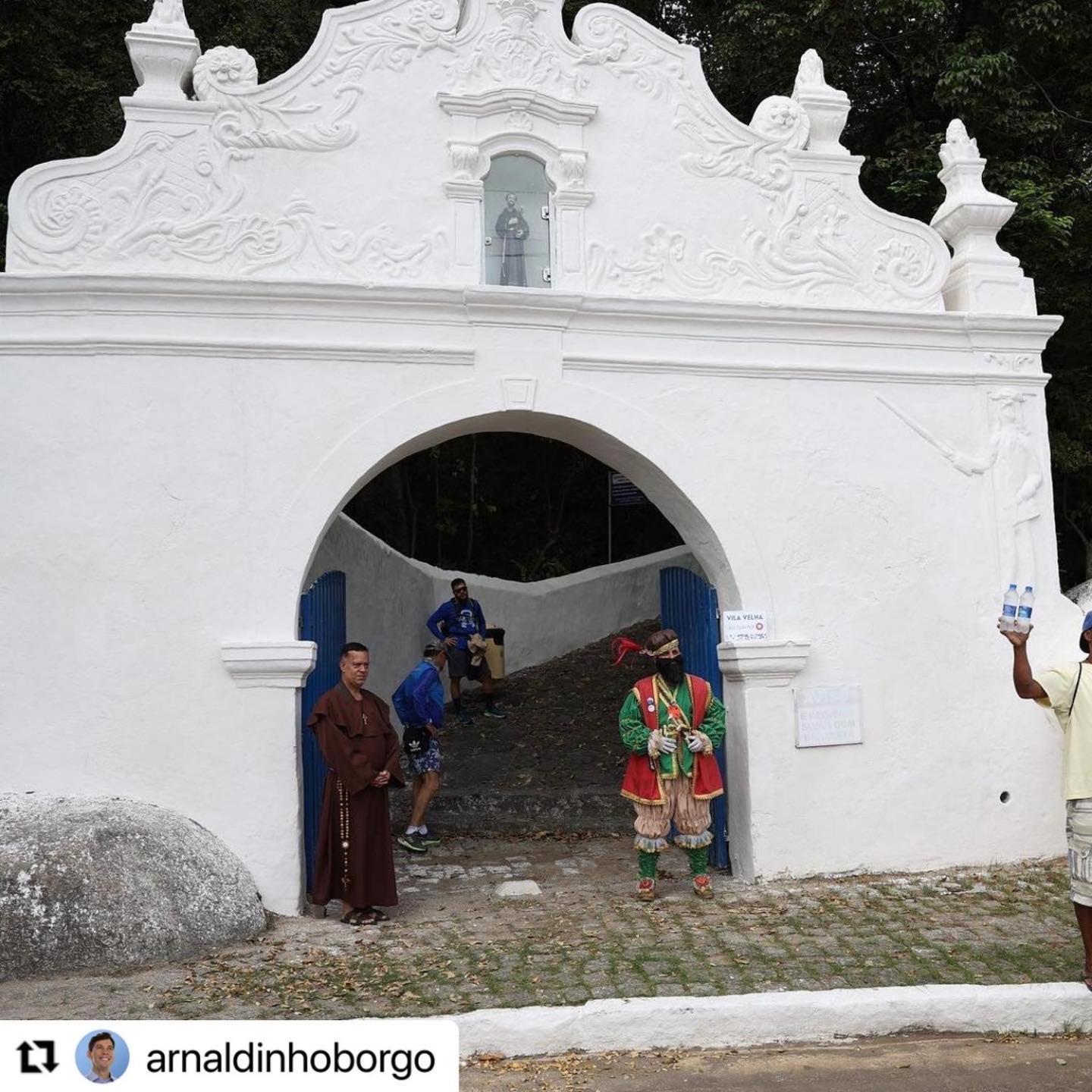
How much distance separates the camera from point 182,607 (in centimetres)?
682

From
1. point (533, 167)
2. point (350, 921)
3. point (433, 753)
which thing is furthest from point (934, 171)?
point (350, 921)

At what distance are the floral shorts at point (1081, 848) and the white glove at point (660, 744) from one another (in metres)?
2.35

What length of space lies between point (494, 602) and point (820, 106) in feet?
24.0

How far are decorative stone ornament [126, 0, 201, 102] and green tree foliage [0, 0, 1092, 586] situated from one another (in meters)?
3.99

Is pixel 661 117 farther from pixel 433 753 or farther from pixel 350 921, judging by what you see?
pixel 350 921

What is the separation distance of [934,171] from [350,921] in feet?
28.7

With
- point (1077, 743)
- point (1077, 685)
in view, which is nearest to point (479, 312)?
point (1077, 685)

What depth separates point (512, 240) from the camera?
25.3 feet

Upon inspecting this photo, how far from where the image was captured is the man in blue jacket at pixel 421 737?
873 cm

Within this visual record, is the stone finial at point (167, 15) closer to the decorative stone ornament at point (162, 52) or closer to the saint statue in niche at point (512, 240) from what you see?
the decorative stone ornament at point (162, 52)

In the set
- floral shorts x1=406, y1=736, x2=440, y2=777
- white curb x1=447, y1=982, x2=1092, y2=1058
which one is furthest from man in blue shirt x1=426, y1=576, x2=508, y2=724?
white curb x1=447, y1=982, x2=1092, y2=1058

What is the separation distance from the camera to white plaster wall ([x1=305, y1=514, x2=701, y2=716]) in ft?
37.2

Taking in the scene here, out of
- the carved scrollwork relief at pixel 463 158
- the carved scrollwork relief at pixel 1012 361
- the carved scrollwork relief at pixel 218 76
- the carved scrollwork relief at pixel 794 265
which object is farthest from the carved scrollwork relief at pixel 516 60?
the carved scrollwork relief at pixel 1012 361

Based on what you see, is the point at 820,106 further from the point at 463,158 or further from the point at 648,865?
the point at 648,865
